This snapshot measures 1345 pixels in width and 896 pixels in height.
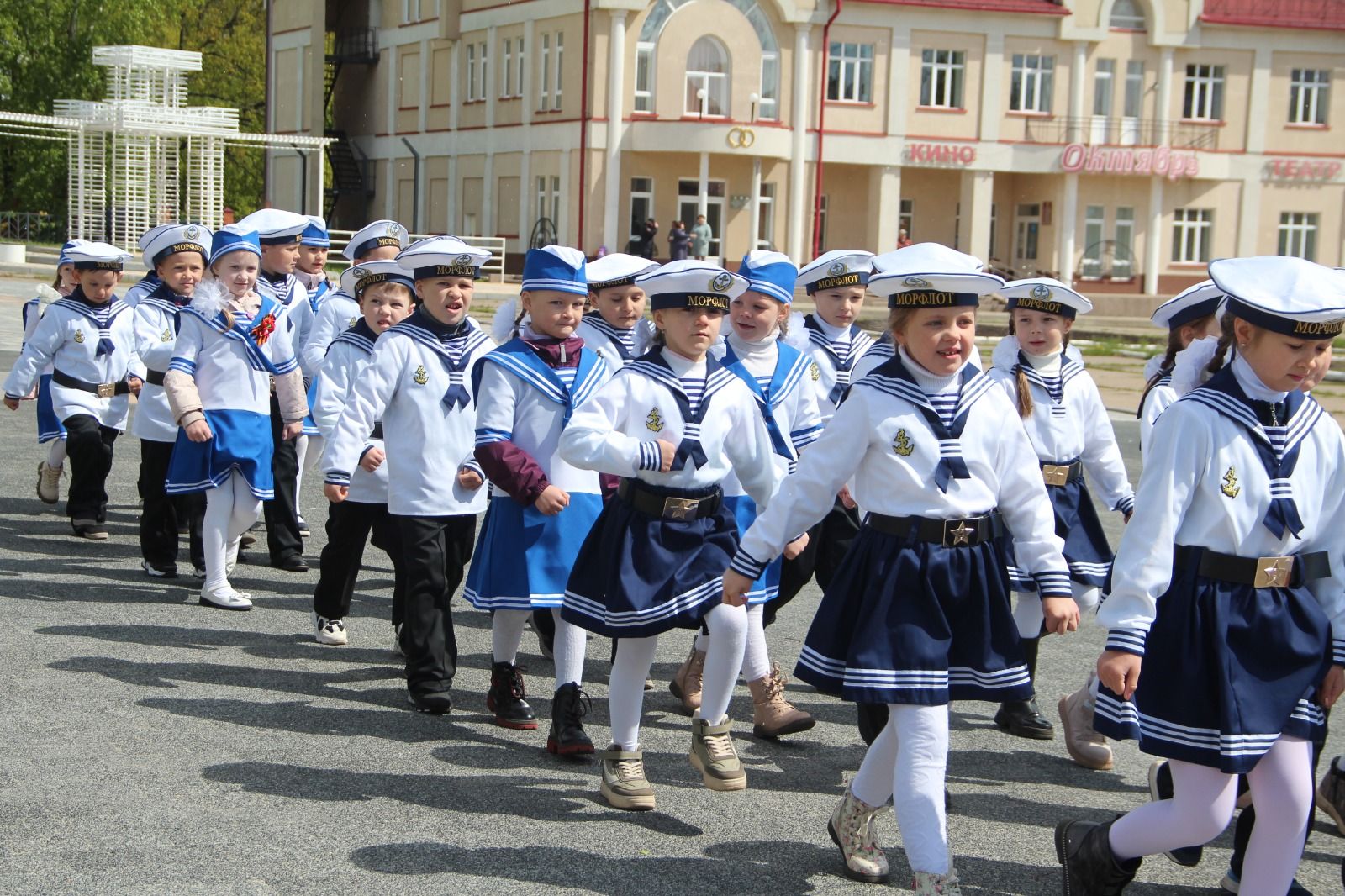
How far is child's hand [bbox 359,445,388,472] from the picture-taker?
7095 millimetres

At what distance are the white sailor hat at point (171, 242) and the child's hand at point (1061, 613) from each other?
6354 millimetres

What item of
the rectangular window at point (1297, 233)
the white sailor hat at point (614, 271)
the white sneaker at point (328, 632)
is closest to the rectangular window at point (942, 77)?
the rectangular window at point (1297, 233)

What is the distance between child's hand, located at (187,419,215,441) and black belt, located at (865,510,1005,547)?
4.76 metres

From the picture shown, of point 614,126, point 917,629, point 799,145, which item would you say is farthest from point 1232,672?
point 799,145

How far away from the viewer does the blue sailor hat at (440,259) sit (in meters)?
6.96

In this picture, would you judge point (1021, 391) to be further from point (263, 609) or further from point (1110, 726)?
point (263, 609)

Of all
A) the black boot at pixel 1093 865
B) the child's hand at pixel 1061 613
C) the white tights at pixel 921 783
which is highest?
the child's hand at pixel 1061 613

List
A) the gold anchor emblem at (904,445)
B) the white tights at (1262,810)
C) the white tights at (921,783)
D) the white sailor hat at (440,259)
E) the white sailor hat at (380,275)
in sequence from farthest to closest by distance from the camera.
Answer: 1. the white sailor hat at (380,275)
2. the white sailor hat at (440,259)
3. the gold anchor emblem at (904,445)
4. the white tights at (921,783)
5. the white tights at (1262,810)

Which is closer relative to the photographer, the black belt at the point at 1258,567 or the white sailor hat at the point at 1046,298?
the black belt at the point at 1258,567

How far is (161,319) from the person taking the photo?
9.69 meters

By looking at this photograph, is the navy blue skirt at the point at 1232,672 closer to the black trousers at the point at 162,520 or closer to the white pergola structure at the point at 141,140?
the black trousers at the point at 162,520

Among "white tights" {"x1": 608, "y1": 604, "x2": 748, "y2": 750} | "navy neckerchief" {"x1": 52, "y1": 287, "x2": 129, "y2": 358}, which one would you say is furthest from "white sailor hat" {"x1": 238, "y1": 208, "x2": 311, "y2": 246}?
"white tights" {"x1": 608, "y1": 604, "x2": 748, "y2": 750}

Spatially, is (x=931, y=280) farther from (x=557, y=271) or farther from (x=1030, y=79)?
(x=1030, y=79)

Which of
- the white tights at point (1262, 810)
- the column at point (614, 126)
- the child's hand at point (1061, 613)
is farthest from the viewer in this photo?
the column at point (614, 126)
